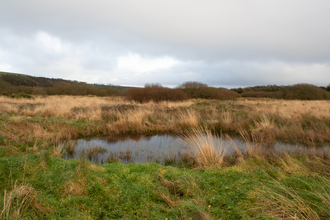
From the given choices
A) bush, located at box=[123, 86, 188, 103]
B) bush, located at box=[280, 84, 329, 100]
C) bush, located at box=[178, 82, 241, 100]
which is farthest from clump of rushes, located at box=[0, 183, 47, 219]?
bush, located at box=[280, 84, 329, 100]

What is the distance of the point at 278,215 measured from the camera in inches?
78.1

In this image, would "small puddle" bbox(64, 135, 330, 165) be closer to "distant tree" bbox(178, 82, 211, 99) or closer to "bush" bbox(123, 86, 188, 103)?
"bush" bbox(123, 86, 188, 103)

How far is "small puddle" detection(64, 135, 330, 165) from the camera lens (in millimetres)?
4684

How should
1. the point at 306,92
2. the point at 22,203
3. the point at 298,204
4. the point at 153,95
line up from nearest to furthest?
the point at 22,203 < the point at 298,204 < the point at 153,95 < the point at 306,92

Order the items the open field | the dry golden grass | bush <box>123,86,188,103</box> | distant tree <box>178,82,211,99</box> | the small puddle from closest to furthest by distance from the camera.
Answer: the open field, the small puddle, the dry golden grass, bush <box>123,86,188,103</box>, distant tree <box>178,82,211,99</box>

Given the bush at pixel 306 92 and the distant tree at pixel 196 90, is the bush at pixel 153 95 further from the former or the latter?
the bush at pixel 306 92

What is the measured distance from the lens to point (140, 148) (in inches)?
223

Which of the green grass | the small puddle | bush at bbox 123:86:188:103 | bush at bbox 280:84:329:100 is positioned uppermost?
bush at bbox 280:84:329:100

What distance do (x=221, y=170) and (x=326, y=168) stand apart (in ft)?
6.41

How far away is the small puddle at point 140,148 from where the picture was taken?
4684mm

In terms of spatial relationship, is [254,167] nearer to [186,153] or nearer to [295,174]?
[295,174]

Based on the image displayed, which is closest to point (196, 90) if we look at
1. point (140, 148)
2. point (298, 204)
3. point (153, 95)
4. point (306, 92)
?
point (153, 95)

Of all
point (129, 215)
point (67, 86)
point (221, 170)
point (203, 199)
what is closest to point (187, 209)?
point (203, 199)

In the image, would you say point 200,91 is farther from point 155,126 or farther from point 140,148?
point 140,148
